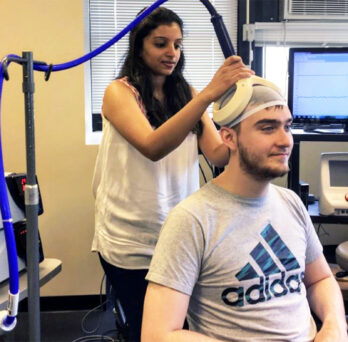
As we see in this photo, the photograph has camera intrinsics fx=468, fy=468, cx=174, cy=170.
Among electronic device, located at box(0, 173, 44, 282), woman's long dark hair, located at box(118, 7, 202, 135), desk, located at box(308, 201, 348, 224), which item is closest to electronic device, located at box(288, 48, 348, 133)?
desk, located at box(308, 201, 348, 224)

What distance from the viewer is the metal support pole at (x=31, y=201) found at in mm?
1158

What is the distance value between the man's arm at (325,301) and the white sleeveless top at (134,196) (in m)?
0.43

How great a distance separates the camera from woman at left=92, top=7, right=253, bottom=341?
52.2 inches

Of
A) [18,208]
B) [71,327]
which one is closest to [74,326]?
[71,327]

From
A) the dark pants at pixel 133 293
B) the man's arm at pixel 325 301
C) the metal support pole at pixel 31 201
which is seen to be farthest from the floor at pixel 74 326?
the man's arm at pixel 325 301

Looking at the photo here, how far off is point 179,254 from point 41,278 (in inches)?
41.5

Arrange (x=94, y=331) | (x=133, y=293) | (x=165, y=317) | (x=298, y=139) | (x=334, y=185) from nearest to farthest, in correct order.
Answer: (x=165, y=317) < (x=133, y=293) < (x=298, y=139) < (x=334, y=185) < (x=94, y=331)

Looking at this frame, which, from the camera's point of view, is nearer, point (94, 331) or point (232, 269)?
point (232, 269)

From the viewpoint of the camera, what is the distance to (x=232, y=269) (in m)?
1.05

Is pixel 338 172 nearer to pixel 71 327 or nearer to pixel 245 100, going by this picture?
pixel 245 100

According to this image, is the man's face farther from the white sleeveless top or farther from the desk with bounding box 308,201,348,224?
the desk with bounding box 308,201,348,224

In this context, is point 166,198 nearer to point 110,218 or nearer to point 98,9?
point 110,218

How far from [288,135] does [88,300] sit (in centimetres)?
189

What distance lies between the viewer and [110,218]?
1.38 m
